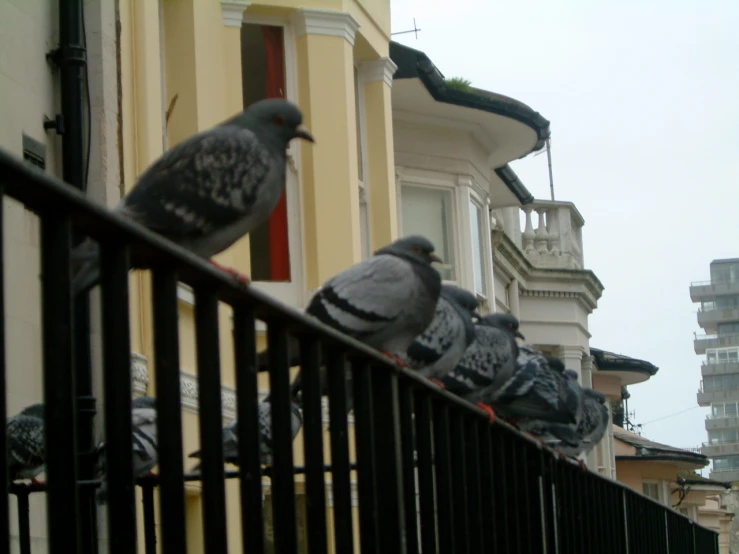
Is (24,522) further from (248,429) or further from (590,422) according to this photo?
(590,422)

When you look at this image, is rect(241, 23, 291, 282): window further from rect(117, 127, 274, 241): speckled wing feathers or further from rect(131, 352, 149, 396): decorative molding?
rect(117, 127, 274, 241): speckled wing feathers

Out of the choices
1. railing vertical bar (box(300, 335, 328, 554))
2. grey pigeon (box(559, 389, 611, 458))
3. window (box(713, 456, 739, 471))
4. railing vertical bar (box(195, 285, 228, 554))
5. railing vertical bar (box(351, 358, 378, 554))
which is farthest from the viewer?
window (box(713, 456, 739, 471))

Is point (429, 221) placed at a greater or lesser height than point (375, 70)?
lesser

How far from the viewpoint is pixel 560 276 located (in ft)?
99.0

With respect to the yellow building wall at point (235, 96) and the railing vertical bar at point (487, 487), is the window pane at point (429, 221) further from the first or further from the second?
the railing vertical bar at point (487, 487)

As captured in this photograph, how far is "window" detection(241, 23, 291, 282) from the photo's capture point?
1495 centimetres

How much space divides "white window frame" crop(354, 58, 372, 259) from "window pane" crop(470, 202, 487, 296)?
260 inches

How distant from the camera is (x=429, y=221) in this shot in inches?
898

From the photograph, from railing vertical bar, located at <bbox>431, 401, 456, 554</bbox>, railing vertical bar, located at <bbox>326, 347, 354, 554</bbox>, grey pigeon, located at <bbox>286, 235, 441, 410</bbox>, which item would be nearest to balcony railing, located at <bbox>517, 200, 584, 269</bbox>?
grey pigeon, located at <bbox>286, 235, 441, 410</bbox>

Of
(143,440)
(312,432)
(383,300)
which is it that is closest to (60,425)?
(312,432)

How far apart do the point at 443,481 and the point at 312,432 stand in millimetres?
1270

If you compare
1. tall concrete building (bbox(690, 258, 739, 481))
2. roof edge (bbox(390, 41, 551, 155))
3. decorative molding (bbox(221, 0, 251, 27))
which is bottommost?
decorative molding (bbox(221, 0, 251, 27))

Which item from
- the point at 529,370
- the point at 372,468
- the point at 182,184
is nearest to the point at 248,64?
the point at 529,370

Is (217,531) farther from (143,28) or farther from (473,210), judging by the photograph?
(473,210)
